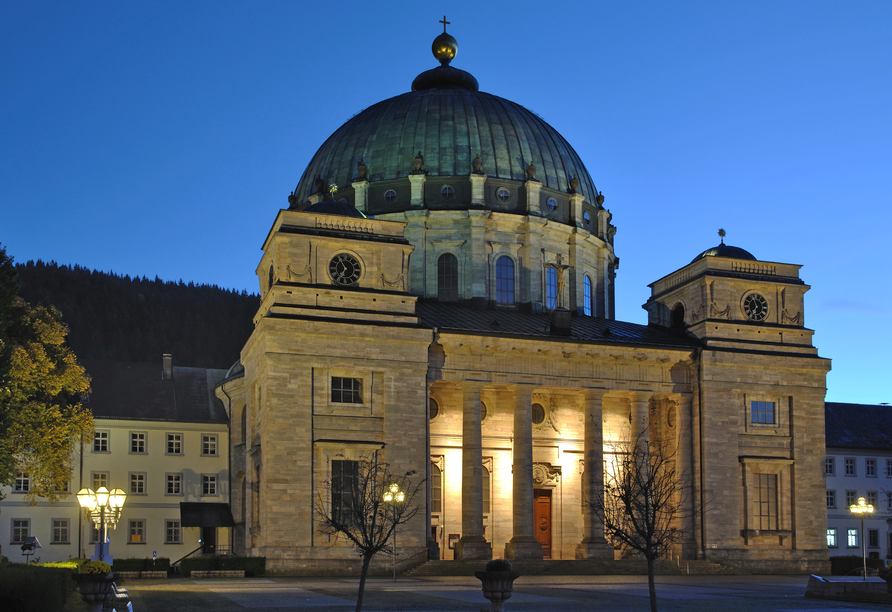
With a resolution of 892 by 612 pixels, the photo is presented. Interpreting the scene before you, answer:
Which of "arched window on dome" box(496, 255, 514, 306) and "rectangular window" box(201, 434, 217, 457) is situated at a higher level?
"arched window on dome" box(496, 255, 514, 306)

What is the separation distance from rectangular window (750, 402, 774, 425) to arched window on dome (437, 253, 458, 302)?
18.0 m

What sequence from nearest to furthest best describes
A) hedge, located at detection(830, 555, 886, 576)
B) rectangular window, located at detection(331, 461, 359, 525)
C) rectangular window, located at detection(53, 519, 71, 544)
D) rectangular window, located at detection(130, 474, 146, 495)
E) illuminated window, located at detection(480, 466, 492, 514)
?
1. rectangular window, located at detection(331, 461, 359, 525)
2. illuminated window, located at detection(480, 466, 492, 514)
3. hedge, located at detection(830, 555, 886, 576)
4. rectangular window, located at detection(53, 519, 71, 544)
5. rectangular window, located at detection(130, 474, 146, 495)

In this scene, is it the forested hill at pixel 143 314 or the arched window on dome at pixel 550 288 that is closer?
the arched window on dome at pixel 550 288

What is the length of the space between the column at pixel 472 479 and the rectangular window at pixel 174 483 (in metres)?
21.1

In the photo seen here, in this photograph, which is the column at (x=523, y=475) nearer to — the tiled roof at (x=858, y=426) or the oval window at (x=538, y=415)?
the oval window at (x=538, y=415)

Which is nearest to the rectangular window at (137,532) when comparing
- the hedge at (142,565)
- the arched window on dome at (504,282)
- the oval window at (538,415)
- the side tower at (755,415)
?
the hedge at (142,565)

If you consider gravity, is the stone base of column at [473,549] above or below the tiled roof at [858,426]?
below

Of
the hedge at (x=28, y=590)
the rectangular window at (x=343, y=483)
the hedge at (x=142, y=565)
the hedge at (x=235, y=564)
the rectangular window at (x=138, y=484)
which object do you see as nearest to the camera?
the hedge at (x=28, y=590)

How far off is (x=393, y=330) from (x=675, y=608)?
22352 mm

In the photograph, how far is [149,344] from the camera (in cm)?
13138

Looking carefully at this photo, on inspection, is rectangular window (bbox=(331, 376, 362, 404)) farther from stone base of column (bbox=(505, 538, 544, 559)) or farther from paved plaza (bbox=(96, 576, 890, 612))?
stone base of column (bbox=(505, 538, 544, 559))

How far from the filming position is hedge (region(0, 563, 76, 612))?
70.3 feet

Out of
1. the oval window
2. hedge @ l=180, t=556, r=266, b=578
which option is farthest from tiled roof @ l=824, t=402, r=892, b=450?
hedge @ l=180, t=556, r=266, b=578

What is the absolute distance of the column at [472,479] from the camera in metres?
49.4
